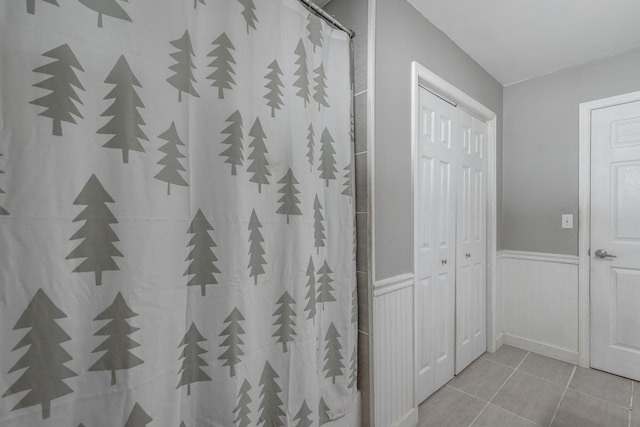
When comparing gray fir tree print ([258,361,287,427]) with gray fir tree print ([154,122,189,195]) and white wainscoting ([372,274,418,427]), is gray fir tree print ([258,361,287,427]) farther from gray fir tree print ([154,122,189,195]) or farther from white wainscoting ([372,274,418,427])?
gray fir tree print ([154,122,189,195])

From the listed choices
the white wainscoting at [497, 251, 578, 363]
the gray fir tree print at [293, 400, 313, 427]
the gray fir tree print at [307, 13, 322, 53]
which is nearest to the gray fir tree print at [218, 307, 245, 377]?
the gray fir tree print at [293, 400, 313, 427]

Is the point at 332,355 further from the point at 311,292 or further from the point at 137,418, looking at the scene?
the point at 137,418

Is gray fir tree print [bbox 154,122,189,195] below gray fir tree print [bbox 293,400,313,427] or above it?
above

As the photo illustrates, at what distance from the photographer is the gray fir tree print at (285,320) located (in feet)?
3.66

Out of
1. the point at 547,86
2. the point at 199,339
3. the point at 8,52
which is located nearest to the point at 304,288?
the point at 199,339

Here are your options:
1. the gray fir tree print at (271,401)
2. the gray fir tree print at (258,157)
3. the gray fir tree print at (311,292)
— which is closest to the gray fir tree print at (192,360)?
the gray fir tree print at (271,401)

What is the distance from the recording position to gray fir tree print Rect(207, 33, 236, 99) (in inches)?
37.0

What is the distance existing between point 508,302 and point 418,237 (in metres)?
1.72

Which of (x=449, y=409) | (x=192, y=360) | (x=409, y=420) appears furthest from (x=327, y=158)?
(x=449, y=409)

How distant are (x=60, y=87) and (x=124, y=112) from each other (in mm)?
134

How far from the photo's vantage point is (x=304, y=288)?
118cm

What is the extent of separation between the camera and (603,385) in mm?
1992

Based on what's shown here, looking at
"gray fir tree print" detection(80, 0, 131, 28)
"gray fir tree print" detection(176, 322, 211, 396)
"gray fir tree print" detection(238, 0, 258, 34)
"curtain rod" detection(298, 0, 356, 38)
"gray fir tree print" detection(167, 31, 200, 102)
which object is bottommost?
"gray fir tree print" detection(176, 322, 211, 396)

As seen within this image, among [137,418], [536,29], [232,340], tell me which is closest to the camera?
[137,418]
